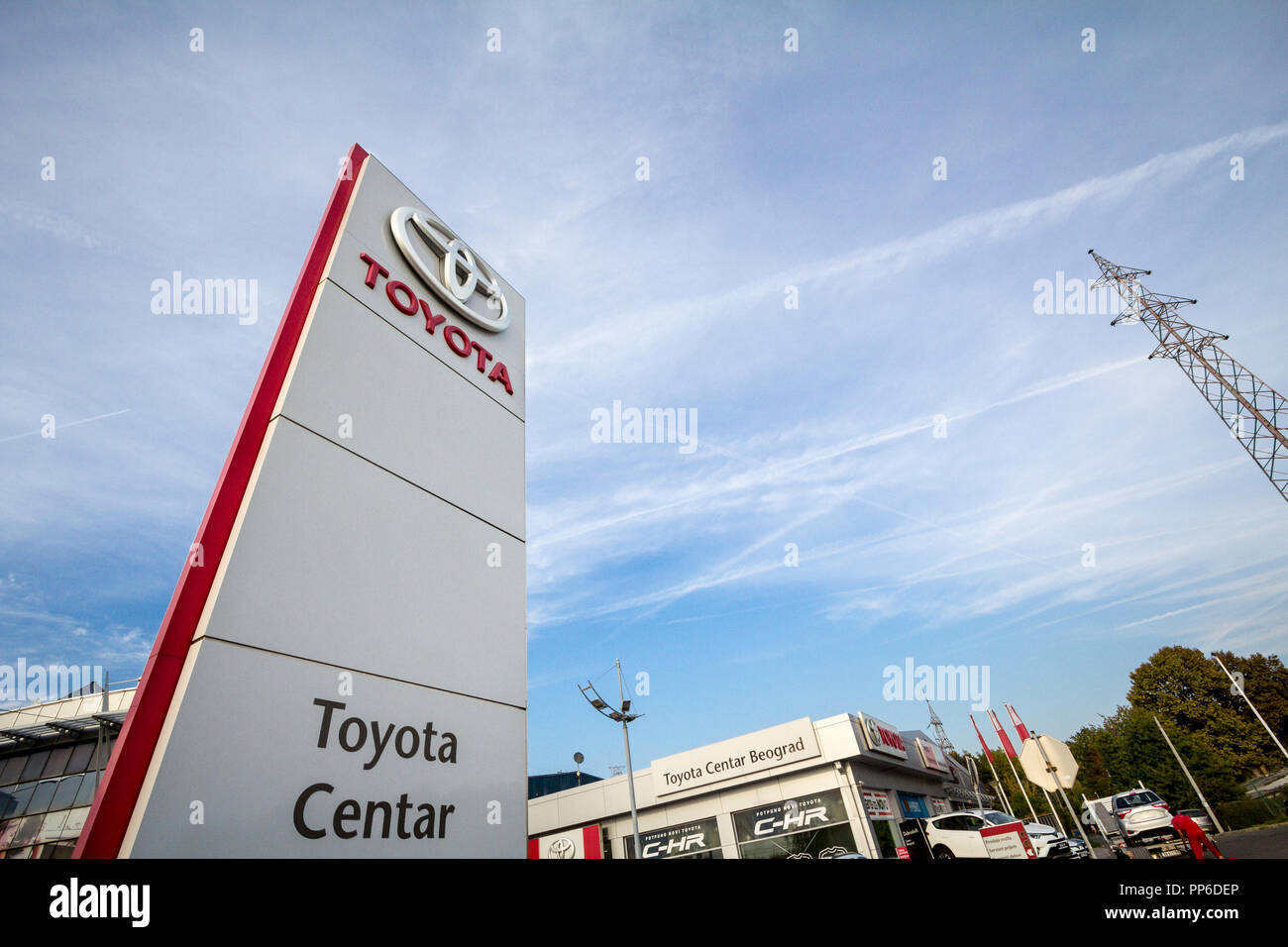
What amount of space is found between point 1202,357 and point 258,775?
33.6 meters

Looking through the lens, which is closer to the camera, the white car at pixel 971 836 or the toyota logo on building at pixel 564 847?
the white car at pixel 971 836

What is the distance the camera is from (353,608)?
14.3 feet

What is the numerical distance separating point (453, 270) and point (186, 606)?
4859mm

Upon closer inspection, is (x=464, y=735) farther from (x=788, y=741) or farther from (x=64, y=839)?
(x=64, y=839)

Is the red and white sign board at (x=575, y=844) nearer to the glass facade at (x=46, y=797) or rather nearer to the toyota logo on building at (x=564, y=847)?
the toyota logo on building at (x=564, y=847)

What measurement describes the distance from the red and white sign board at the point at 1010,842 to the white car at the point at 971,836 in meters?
1.05

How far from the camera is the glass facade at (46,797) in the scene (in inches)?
856

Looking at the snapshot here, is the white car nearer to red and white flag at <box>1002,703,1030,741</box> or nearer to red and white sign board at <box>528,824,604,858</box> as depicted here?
red and white flag at <box>1002,703,1030,741</box>

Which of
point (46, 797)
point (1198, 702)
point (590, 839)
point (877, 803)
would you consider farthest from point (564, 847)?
point (1198, 702)

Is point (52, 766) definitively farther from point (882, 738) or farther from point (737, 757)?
point (882, 738)

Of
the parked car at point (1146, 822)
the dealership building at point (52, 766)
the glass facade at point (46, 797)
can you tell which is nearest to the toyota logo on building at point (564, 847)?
the parked car at point (1146, 822)

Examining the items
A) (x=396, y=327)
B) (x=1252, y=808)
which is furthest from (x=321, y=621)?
(x=1252, y=808)

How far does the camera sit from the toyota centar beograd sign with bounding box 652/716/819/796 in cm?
2039

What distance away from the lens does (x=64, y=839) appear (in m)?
21.8
